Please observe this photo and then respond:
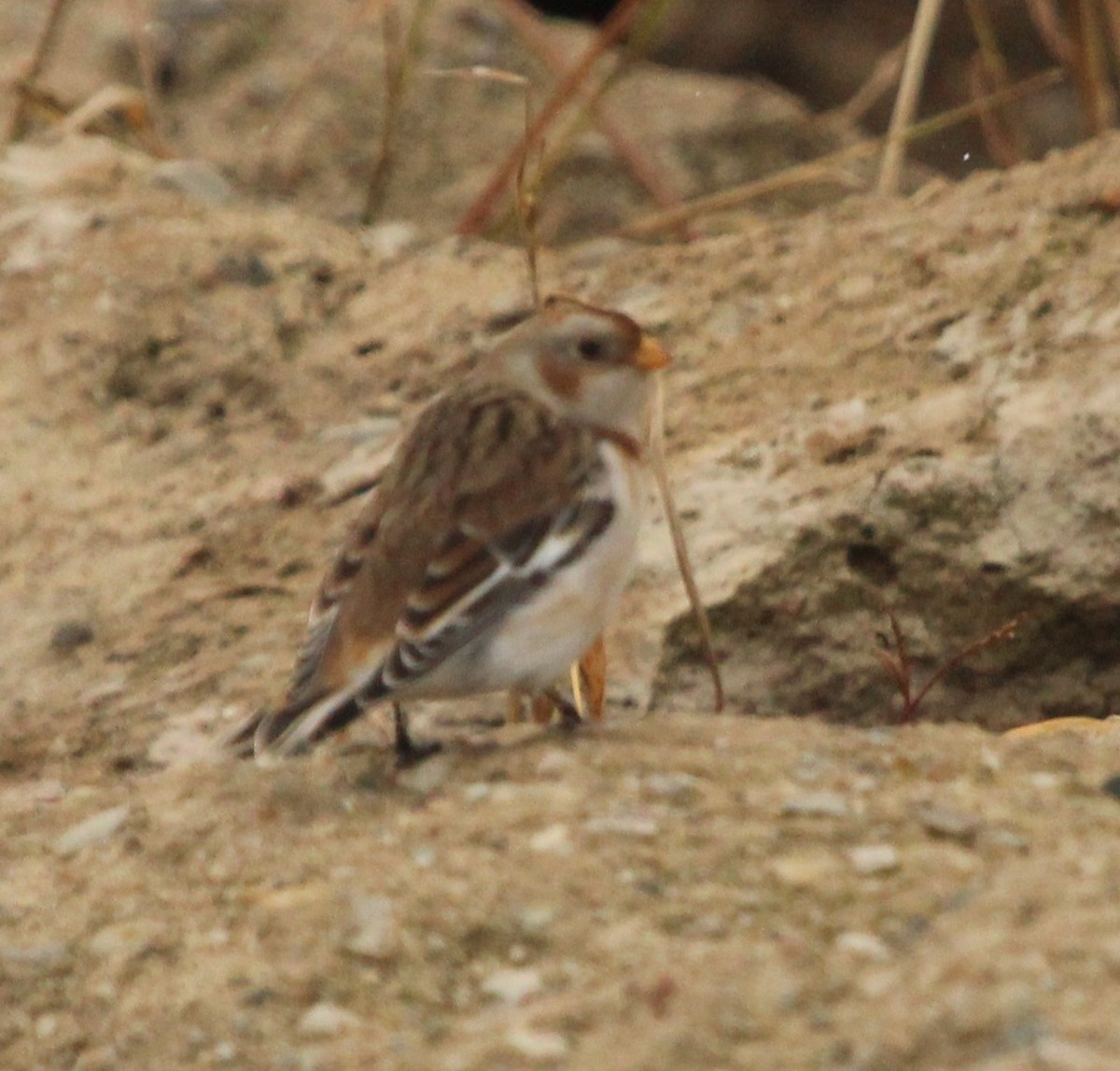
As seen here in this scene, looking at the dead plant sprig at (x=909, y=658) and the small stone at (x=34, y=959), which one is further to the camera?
the dead plant sprig at (x=909, y=658)

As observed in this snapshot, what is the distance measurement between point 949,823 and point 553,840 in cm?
50

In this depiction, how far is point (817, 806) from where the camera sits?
Answer: 2.80 metres

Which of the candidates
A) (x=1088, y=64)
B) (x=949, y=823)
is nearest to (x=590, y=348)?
(x=949, y=823)

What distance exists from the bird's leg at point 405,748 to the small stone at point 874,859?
74 centimetres

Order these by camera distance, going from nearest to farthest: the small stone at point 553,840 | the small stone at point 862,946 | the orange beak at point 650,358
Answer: the small stone at point 862,946 < the small stone at point 553,840 < the orange beak at point 650,358

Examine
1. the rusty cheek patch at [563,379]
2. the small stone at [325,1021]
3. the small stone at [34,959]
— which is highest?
the rusty cheek patch at [563,379]

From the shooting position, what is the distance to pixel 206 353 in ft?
15.1

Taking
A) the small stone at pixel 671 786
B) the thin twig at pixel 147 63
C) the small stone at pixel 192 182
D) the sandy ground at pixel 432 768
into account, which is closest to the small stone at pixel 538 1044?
the sandy ground at pixel 432 768

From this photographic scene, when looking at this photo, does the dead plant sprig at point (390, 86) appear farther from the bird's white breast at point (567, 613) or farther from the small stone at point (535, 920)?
the small stone at point (535, 920)

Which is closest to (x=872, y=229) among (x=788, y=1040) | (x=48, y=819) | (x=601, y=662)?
(x=601, y=662)

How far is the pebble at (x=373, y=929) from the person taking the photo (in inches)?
103

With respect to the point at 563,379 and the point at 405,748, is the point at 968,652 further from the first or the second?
the point at 405,748

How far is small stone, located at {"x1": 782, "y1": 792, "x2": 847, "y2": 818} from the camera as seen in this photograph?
109 inches

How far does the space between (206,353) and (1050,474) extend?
1.86 metres
